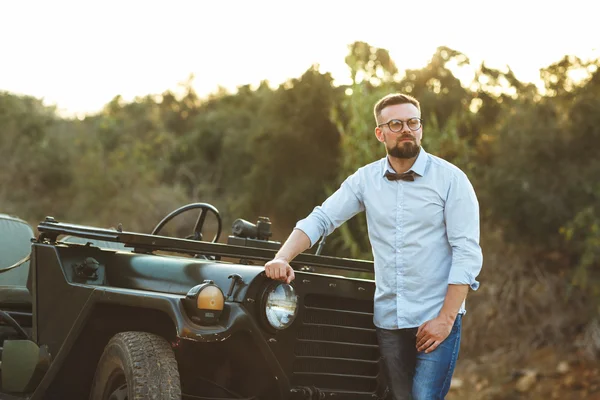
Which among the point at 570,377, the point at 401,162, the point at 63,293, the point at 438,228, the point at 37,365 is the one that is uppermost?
the point at 401,162

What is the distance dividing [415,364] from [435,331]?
0.94ft

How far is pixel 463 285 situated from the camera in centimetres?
393

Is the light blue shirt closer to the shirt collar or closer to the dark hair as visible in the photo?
the shirt collar

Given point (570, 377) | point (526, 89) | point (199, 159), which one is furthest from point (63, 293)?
point (199, 159)

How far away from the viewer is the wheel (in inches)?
161

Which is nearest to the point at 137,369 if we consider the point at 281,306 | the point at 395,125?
the point at 281,306

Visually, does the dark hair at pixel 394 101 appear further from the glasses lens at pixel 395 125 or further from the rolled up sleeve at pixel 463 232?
the rolled up sleeve at pixel 463 232

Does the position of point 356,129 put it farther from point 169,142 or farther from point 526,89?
point 169,142

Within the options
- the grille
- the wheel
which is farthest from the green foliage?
the wheel

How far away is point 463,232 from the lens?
13.1 feet

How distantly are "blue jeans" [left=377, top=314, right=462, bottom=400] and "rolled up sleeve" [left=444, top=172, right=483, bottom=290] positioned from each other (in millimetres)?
242

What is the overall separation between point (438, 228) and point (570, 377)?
8091 millimetres

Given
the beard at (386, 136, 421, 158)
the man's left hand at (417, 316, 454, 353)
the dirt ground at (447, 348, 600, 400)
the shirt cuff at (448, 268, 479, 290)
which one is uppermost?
the beard at (386, 136, 421, 158)

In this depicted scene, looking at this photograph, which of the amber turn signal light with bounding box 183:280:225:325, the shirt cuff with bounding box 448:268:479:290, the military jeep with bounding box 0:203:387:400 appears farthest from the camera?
the military jeep with bounding box 0:203:387:400
